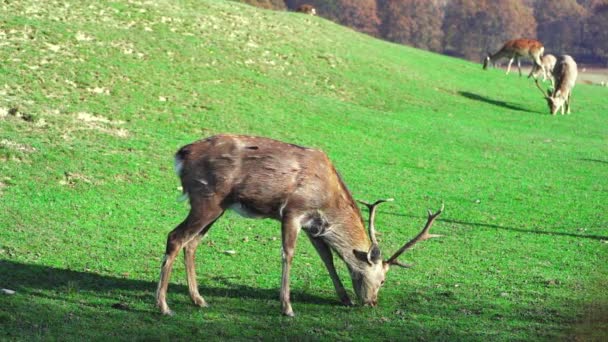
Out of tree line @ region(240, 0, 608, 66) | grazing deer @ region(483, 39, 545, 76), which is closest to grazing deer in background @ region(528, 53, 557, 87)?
grazing deer @ region(483, 39, 545, 76)

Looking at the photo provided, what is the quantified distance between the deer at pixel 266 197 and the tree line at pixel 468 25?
3104 inches

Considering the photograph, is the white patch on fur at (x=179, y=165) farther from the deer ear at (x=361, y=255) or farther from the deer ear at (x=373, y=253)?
the deer ear at (x=373, y=253)

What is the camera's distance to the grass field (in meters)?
7.54

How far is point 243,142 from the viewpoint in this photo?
7605mm

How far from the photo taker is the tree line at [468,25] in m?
88.2

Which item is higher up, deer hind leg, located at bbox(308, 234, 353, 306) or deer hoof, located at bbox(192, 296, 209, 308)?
deer hind leg, located at bbox(308, 234, 353, 306)

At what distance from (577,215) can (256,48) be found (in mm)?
12448

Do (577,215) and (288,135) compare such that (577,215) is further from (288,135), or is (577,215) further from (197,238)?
(197,238)

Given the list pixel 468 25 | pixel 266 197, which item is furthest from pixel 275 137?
pixel 468 25

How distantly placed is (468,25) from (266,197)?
86073 millimetres

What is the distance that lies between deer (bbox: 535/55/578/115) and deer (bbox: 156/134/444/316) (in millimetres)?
19927

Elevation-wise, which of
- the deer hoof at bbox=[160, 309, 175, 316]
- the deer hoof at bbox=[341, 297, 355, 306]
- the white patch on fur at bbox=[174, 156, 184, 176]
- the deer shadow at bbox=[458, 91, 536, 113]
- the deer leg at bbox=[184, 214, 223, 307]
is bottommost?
the deer shadow at bbox=[458, 91, 536, 113]

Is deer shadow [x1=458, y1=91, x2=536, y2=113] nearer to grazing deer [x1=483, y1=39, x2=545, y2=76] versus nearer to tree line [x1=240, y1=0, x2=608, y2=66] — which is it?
grazing deer [x1=483, y1=39, x2=545, y2=76]

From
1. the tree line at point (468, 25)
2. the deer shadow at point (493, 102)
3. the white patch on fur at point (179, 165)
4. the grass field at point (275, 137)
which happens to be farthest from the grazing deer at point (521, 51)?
the tree line at point (468, 25)
